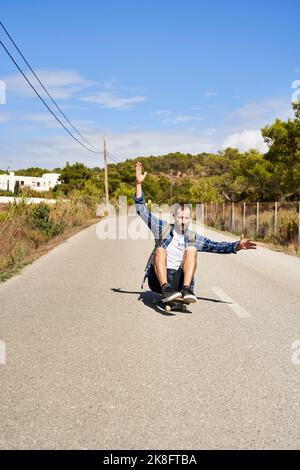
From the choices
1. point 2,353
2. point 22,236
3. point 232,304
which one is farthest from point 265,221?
point 2,353

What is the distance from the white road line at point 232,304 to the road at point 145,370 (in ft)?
0.06

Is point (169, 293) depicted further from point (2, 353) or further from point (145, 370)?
point (2, 353)

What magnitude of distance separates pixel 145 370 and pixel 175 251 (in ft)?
9.38

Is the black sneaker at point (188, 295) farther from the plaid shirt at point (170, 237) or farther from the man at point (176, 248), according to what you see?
the plaid shirt at point (170, 237)

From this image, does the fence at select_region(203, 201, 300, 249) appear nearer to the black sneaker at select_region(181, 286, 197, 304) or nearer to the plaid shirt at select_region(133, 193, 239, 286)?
the plaid shirt at select_region(133, 193, 239, 286)

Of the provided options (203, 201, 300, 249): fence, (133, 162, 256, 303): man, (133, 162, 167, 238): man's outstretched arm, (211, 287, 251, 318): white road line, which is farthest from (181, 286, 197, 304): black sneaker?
(203, 201, 300, 249): fence

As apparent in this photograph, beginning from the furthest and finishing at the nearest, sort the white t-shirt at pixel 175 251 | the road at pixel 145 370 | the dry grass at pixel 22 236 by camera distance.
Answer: the dry grass at pixel 22 236 < the white t-shirt at pixel 175 251 < the road at pixel 145 370

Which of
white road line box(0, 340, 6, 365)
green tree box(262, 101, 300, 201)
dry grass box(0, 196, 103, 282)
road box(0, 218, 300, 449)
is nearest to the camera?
road box(0, 218, 300, 449)

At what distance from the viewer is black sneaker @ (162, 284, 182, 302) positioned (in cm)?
669

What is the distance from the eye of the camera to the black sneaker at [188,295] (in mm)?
6738

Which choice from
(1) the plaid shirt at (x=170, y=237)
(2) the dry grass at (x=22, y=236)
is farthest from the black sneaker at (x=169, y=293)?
(2) the dry grass at (x=22, y=236)

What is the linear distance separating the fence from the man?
11.4 meters

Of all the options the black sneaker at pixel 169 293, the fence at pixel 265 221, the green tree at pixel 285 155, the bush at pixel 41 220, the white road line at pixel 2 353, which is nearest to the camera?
the white road line at pixel 2 353

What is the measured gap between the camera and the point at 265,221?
23.9 m
